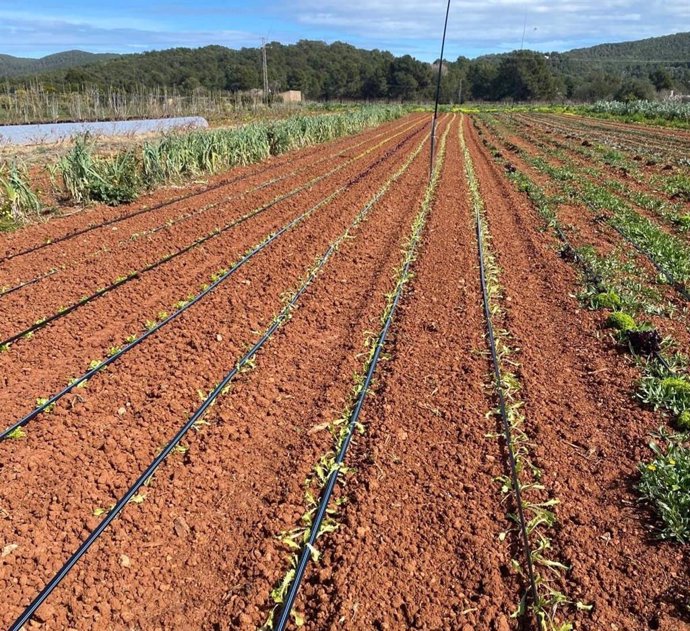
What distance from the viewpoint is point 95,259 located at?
737 cm

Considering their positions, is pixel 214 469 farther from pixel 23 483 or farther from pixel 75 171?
pixel 75 171

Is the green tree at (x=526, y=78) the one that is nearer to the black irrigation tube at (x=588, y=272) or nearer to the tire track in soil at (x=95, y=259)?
the black irrigation tube at (x=588, y=272)

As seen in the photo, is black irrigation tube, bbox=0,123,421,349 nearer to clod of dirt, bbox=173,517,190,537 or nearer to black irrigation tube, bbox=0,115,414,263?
black irrigation tube, bbox=0,115,414,263

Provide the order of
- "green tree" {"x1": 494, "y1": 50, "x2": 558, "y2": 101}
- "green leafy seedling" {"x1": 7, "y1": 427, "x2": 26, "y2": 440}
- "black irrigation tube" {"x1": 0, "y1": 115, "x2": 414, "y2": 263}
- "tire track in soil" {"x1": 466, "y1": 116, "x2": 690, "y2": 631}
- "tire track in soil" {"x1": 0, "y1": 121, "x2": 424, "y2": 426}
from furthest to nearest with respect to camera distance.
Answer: "green tree" {"x1": 494, "y1": 50, "x2": 558, "y2": 101} < "black irrigation tube" {"x1": 0, "y1": 115, "x2": 414, "y2": 263} < "tire track in soil" {"x1": 0, "y1": 121, "x2": 424, "y2": 426} < "green leafy seedling" {"x1": 7, "y1": 427, "x2": 26, "y2": 440} < "tire track in soil" {"x1": 466, "y1": 116, "x2": 690, "y2": 631}

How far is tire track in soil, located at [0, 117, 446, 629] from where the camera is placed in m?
2.84

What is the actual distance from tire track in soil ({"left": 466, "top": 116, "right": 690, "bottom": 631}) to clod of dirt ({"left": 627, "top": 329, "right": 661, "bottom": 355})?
6.7 inches

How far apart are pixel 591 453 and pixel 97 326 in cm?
468

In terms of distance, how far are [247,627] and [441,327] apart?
12.5ft

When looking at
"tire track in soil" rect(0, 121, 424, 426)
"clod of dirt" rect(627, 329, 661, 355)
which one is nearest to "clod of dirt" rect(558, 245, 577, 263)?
"clod of dirt" rect(627, 329, 661, 355)

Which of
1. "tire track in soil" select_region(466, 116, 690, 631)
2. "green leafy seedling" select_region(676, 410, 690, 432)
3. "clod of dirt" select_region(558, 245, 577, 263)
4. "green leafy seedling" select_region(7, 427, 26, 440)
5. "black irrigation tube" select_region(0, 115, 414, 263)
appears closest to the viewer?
"tire track in soil" select_region(466, 116, 690, 631)

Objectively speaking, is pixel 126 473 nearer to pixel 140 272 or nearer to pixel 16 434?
pixel 16 434

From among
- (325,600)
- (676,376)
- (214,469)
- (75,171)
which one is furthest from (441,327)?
(75,171)

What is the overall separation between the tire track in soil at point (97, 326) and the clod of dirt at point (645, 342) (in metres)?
4.80

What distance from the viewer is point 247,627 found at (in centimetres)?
265
